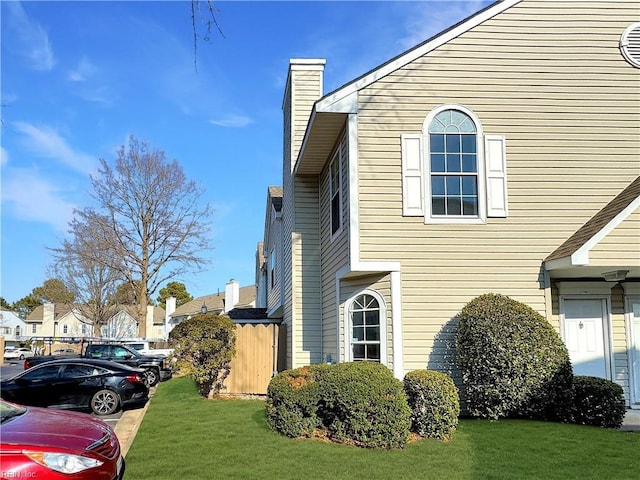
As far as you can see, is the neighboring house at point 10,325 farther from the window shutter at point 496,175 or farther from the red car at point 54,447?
the red car at point 54,447

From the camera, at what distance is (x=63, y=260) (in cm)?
3703

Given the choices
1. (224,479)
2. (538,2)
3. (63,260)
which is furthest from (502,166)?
(63,260)

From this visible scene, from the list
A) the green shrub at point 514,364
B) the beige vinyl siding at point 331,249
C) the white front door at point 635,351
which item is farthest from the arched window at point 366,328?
the white front door at point 635,351

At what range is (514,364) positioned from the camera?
9.70 m

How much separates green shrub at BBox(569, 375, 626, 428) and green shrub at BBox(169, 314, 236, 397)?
868 cm

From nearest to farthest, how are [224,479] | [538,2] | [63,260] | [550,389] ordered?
[224,479] → [550,389] → [538,2] → [63,260]

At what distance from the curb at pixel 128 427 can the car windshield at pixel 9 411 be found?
8.20 ft

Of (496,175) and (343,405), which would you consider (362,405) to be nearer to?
(343,405)

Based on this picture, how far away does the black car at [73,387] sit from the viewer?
13.8 meters

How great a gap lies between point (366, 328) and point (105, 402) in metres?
6.72

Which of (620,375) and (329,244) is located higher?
(329,244)

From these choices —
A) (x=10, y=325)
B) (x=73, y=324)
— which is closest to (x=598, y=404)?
(x=73, y=324)

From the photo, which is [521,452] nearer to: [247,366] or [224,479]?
[224,479]

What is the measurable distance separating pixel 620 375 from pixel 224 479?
7954 millimetres
